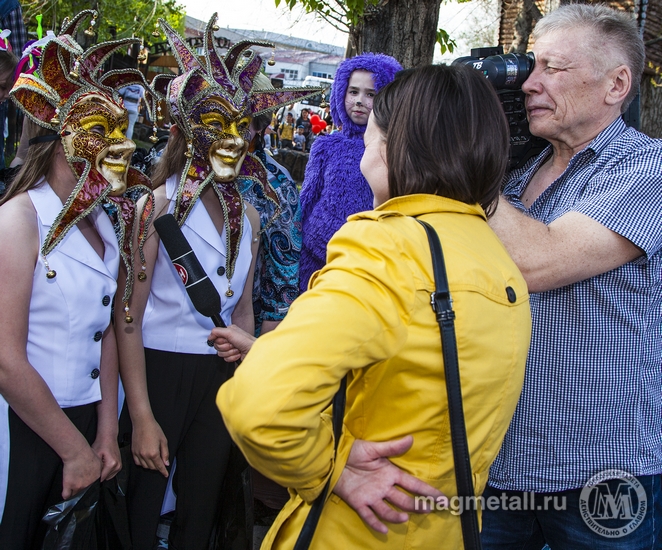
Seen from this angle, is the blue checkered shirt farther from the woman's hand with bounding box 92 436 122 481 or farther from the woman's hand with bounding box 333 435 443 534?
the woman's hand with bounding box 92 436 122 481

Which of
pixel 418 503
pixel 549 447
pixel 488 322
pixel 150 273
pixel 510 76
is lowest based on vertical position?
pixel 549 447

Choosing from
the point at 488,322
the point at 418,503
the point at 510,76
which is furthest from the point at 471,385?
the point at 510,76

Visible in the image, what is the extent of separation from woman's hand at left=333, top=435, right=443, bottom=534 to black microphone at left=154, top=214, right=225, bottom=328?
92 cm

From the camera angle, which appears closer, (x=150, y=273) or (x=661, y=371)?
(x=661, y=371)

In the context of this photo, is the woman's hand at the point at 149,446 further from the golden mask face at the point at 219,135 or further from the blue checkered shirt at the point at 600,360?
the blue checkered shirt at the point at 600,360

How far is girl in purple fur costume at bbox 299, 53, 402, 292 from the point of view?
3191mm

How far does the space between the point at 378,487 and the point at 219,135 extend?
152 centimetres

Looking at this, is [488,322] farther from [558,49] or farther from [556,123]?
[558,49]

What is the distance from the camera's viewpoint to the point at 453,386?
1161 mm

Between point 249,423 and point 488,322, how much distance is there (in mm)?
521

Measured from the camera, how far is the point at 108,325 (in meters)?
2.07

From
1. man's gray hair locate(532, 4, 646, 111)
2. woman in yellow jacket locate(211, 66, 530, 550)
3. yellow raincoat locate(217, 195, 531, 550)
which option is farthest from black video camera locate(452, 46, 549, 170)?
yellow raincoat locate(217, 195, 531, 550)

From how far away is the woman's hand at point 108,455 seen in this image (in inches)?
79.2

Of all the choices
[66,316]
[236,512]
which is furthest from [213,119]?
[236,512]
